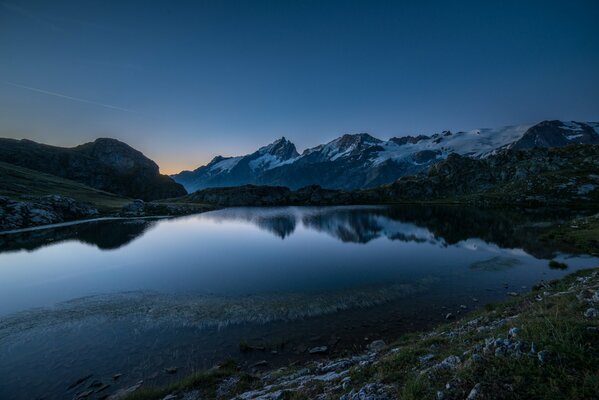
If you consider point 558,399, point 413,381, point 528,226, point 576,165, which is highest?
point 576,165

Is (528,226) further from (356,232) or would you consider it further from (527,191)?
(527,191)

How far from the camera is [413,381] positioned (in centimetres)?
945

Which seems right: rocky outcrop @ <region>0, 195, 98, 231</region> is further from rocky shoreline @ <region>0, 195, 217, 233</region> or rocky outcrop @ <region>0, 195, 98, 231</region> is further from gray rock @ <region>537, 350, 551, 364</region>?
gray rock @ <region>537, 350, 551, 364</region>

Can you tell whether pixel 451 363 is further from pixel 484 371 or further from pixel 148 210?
pixel 148 210

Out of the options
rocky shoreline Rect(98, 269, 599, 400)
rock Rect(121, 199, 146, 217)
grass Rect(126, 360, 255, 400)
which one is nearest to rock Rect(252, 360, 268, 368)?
grass Rect(126, 360, 255, 400)

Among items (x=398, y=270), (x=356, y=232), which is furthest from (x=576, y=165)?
(x=398, y=270)

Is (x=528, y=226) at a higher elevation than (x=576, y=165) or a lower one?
lower

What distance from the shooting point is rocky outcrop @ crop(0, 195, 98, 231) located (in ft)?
288

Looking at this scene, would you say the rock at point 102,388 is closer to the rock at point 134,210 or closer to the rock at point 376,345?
the rock at point 376,345

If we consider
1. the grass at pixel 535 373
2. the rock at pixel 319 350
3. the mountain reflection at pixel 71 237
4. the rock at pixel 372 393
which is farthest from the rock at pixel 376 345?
the mountain reflection at pixel 71 237

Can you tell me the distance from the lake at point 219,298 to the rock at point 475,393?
14548 mm

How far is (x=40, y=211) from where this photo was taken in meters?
101

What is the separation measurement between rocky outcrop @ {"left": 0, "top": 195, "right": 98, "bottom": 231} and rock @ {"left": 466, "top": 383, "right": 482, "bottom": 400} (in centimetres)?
12289

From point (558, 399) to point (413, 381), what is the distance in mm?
3943
